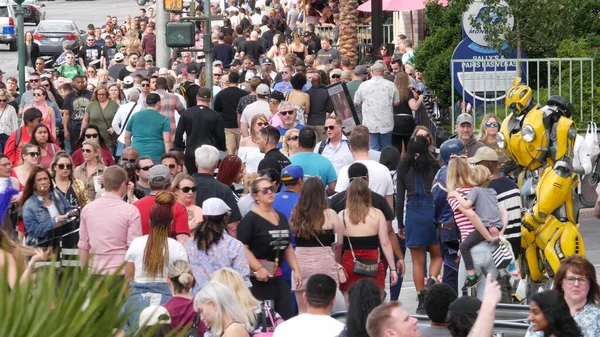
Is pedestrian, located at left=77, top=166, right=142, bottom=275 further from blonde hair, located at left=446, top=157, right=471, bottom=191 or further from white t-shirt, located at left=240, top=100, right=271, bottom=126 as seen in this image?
white t-shirt, located at left=240, top=100, right=271, bottom=126

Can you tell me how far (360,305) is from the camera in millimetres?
6848

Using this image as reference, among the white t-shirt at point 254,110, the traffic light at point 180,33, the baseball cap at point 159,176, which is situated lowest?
the white t-shirt at point 254,110

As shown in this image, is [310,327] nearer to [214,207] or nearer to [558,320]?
[558,320]

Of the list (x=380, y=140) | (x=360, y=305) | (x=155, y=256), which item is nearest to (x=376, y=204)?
(x=155, y=256)

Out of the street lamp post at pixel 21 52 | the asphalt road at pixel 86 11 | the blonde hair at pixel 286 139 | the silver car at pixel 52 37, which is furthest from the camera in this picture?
the asphalt road at pixel 86 11

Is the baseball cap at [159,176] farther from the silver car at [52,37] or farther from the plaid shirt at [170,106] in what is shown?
the silver car at [52,37]

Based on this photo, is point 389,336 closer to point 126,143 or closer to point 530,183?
point 530,183

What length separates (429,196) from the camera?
11.5 m

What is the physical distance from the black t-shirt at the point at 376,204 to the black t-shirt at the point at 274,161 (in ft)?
3.36

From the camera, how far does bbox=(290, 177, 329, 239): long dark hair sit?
955 centimetres

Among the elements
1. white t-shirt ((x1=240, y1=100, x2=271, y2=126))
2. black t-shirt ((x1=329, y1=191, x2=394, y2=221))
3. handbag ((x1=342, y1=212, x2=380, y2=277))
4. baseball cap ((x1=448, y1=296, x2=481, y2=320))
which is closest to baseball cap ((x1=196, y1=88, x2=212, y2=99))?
white t-shirt ((x1=240, y1=100, x2=271, y2=126))

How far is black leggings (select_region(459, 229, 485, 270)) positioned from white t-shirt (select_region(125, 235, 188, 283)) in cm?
286

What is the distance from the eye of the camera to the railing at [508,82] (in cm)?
1736

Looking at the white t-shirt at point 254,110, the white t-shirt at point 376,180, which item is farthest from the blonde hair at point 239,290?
the white t-shirt at point 254,110
